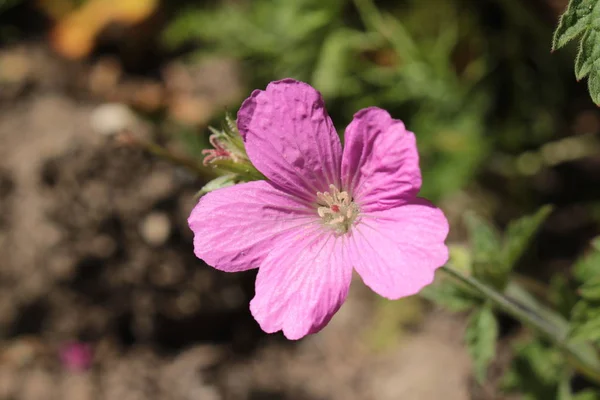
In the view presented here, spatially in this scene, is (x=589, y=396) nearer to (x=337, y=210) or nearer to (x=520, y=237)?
(x=520, y=237)

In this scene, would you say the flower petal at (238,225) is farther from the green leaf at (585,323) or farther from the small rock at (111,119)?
the small rock at (111,119)

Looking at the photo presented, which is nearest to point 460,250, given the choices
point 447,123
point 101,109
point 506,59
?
point 447,123

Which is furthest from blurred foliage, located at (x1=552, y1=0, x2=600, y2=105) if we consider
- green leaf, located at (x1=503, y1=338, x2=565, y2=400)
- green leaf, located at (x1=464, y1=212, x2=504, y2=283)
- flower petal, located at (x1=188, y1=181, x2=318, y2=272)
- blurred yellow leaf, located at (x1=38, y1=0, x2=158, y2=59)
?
blurred yellow leaf, located at (x1=38, y1=0, x2=158, y2=59)

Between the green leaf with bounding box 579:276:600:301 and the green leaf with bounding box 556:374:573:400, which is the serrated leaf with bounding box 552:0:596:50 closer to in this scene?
the green leaf with bounding box 579:276:600:301

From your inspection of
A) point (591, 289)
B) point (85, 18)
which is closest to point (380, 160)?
point (591, 289)

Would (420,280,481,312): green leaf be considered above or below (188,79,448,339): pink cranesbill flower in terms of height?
below

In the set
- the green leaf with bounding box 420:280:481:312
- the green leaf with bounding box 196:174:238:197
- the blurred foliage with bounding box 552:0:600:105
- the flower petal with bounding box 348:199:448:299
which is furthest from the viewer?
the green leaf with bounding box 420:280:481:312

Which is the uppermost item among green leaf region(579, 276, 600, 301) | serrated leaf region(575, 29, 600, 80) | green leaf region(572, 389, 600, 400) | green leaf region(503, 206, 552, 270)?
serrated leaf region(575, 29, 600, 80)
